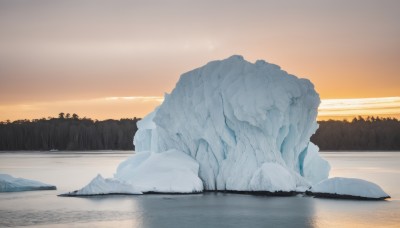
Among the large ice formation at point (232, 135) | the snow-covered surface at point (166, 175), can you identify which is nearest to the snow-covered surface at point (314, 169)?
the large ice formation at point (232, 135)

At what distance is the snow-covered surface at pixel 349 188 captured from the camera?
24.7 metres

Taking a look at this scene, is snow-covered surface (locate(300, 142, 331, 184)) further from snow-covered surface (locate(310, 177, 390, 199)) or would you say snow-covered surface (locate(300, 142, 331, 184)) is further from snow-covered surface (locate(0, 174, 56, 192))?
snow-covered surface (locate(0, 174, 56, 192))

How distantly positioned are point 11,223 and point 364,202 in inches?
522

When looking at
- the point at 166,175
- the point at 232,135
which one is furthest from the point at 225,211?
the point at 232,135

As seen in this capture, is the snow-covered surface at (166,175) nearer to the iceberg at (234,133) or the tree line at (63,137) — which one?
the iceberg at (234,133)

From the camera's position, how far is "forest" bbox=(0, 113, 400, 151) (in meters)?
120

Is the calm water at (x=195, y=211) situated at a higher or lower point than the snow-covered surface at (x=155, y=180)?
lower

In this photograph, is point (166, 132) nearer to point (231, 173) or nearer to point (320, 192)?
point (231, 173)

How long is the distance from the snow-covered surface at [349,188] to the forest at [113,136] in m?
94.2

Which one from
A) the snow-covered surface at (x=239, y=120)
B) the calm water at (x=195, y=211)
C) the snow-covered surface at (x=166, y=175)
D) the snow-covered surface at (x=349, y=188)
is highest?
the snow-covered surface at (x=239, y=120)

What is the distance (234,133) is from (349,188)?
5961 millimetres

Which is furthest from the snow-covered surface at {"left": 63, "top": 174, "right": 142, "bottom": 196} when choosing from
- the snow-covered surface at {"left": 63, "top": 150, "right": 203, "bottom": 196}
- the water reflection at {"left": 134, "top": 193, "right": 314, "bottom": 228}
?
the water reflection at {"left": 134, "top": 193, "right": 314, "bottom": 228}

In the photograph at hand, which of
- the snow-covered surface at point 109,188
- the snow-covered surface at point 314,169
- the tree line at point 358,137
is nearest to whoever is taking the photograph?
the snow-covered surface at point 109,188

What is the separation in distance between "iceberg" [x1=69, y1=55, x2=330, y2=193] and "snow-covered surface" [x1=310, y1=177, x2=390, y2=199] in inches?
54.4
